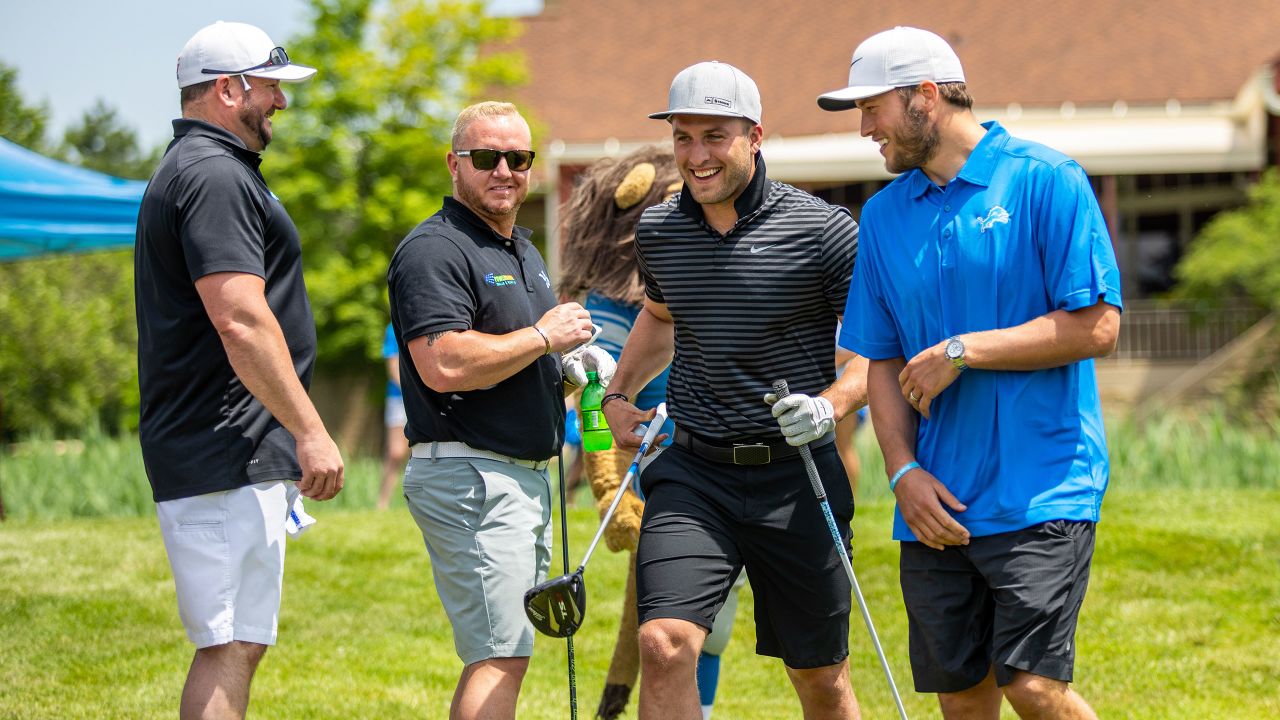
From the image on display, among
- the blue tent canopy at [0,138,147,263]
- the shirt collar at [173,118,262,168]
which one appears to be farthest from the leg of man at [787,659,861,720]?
the blue tent canopy at [0,138,147,263]

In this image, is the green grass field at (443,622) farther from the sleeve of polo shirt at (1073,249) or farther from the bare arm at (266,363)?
the sleeve of polo shirt at (1073,249)

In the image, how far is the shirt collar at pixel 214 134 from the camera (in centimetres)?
397

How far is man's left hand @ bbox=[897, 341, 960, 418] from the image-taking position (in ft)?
11.6

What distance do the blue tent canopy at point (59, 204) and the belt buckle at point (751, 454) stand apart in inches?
318

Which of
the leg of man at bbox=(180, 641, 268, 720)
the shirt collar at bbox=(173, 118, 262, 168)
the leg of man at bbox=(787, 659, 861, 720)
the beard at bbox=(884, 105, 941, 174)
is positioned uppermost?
the shirt collar at bbox=(173, 118, 262, 168)

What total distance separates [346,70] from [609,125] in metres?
4.33

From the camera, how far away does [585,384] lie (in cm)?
466

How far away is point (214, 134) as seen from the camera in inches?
156

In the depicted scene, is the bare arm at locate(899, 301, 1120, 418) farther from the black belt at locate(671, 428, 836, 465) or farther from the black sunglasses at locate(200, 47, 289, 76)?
the black sunglasses at locate(200, 47, 289, 76)

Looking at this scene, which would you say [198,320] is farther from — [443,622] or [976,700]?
[443,622]

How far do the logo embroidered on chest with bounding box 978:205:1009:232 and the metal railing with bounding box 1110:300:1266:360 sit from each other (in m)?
18.2

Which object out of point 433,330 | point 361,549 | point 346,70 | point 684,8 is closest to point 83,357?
point 346,70

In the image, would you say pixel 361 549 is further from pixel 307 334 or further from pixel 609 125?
pixel 609 125

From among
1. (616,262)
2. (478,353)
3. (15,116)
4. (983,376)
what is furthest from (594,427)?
(15,116)
